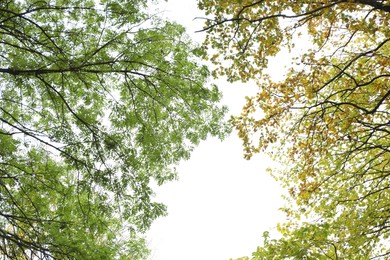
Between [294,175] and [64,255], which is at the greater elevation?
[294,175]

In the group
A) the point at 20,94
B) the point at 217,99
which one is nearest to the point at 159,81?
the point at 217,99

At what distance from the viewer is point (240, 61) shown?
16.9ft

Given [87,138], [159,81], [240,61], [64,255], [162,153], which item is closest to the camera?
[64,255]

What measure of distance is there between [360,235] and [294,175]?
2.69 m

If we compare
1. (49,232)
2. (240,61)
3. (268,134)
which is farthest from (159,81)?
(49,232)

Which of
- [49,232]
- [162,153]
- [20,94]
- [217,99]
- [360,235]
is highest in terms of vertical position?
[20,94]

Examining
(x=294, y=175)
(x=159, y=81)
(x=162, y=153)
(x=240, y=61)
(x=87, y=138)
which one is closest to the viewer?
(x=240, y=61)

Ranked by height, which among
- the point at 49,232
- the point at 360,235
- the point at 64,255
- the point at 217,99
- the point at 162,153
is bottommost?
the point at 360,235

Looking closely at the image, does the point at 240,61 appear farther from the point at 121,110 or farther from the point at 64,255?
the point at 64,255

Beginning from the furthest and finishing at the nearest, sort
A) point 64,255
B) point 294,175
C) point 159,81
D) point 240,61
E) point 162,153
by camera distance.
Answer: point 294,175 → point 162,153 → point 159,81 → point 240,61 → point 64,255

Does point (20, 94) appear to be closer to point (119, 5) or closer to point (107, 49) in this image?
point (107, 49)

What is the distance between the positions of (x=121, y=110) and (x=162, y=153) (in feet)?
4.05

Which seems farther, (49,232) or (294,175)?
(294,175)

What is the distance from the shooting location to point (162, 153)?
6.32 meters
